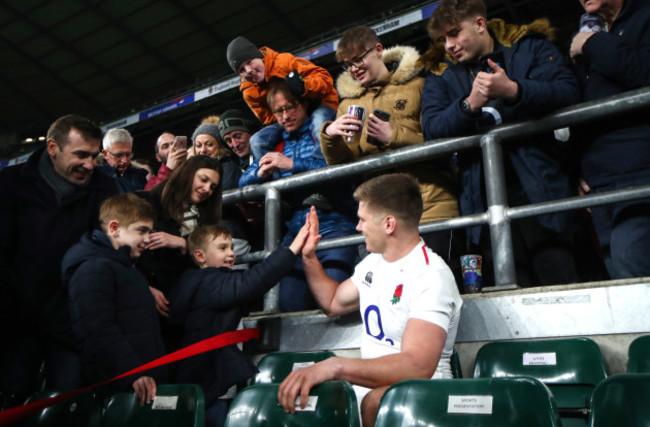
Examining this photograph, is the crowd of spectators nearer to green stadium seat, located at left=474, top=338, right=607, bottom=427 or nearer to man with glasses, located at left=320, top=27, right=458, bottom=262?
man with glasses, located at left=320, top=27, right=458, bottom=262

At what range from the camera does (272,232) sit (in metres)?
2.98

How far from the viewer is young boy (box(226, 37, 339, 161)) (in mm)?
3295

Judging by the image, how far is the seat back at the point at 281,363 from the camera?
2439mm

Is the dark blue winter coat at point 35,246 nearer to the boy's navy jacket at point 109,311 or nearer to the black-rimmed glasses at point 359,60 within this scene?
the boy's navy jacket at point 109,311

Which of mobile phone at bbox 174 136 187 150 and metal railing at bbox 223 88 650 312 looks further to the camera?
mobile phone at bbox 174 136 187 150

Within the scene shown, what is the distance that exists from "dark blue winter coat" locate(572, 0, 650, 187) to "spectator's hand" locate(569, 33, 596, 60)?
0.16ft

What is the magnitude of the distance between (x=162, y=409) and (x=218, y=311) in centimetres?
63

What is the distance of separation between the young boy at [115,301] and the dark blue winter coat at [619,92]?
2052mm

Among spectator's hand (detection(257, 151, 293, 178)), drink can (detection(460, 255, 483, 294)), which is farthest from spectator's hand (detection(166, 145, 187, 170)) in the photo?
drink can (detection(460, 255, 483, 294))

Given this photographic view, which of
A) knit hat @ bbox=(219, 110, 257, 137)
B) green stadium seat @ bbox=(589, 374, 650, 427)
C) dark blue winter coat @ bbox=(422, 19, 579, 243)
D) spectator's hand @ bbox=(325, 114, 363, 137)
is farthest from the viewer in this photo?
knit hat @ bbox=(219, 110, 257, 137)

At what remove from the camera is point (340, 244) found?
2.65 meters

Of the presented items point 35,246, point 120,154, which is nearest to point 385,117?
point 35,246

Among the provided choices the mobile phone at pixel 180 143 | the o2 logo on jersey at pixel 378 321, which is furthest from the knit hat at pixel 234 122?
the o2 logo on jersey at pixel 378 321

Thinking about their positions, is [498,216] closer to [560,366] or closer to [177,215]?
[560,366]
